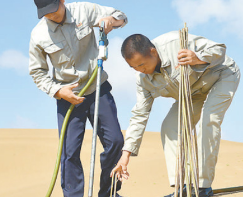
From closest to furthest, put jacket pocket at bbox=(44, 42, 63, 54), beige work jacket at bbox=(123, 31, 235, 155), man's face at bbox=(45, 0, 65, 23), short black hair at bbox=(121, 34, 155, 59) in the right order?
1. short black hair at bbox=(121, 34, 155, 59)
2. beige work jacket at bbox=(123, 31, 235, 155)
3. man's face at bbox=(45, 0, 65, 23)
4. jacket pocket at bbox=(44, 42, 63, 54)

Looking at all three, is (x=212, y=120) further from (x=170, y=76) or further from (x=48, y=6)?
(x=48, y=6)

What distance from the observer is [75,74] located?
3227 millimetres

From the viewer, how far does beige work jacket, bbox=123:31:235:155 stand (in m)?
2.69

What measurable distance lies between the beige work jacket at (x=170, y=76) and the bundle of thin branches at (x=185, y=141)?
15 cm

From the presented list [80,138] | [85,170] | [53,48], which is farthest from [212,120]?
[85,170]

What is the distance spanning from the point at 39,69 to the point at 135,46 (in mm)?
1112

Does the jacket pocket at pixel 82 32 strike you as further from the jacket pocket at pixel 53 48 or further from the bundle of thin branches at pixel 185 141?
the bundle of thin branches at pixel 185 141

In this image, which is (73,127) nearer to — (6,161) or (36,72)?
(36,72)

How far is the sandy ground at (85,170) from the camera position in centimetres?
563

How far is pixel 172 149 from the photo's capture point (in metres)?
3.02

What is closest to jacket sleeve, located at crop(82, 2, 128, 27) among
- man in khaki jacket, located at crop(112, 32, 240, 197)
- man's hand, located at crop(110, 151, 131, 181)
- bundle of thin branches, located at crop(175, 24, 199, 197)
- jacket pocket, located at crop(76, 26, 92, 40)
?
jacket pocket, located at crop(76, 26, 92, 40)

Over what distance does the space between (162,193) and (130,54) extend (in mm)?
3092

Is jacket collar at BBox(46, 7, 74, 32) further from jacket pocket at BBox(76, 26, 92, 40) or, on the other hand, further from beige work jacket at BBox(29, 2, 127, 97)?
jacket pocket at BBox(76, 26, 92, 40)

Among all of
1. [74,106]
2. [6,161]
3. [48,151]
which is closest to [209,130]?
[74,106]
